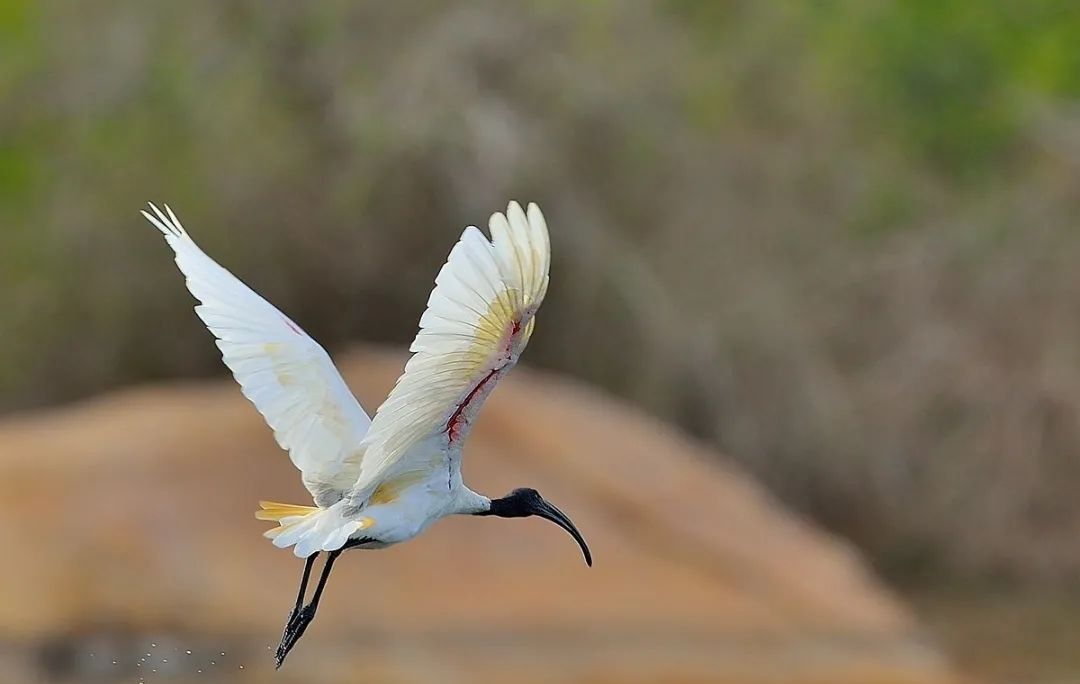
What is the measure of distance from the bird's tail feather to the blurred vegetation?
23.4 ft

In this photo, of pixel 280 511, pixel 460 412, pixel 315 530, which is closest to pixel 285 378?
pixel 280 511

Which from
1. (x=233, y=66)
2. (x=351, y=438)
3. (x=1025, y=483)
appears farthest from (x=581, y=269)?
(x=351, y=438)

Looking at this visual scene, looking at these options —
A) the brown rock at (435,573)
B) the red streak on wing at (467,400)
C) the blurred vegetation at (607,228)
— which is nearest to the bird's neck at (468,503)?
the red streak on wing at (467,400)

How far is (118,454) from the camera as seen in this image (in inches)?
398

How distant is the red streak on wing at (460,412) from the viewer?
4398mm

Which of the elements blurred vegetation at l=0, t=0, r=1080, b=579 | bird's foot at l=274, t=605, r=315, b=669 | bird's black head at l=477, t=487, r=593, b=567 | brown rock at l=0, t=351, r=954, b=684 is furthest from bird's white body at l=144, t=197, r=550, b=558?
blurred vegetation at l=0, t=0, r=1080, b=579

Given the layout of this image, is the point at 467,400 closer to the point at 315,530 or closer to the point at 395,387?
the point at 395,387

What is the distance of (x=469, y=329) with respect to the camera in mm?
4258

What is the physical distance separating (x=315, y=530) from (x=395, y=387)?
1.75ft

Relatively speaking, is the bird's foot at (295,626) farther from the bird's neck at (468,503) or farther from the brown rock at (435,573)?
the brown rock at (435,573)

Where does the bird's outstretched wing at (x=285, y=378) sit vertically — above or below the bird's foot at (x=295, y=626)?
above

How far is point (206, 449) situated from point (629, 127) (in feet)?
12.3

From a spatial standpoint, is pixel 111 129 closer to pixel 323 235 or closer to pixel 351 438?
pixel 323 235

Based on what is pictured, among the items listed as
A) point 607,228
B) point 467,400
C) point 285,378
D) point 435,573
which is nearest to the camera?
point 467,400
